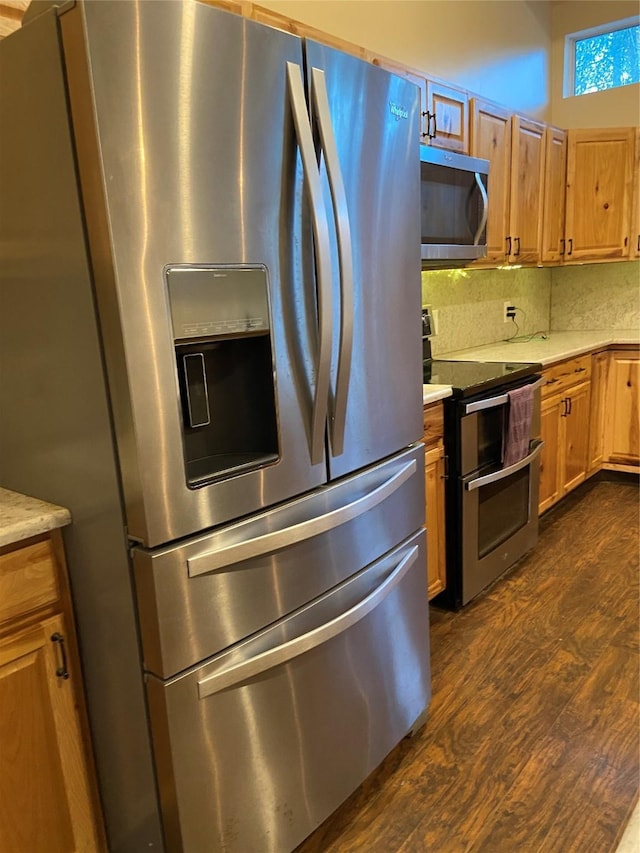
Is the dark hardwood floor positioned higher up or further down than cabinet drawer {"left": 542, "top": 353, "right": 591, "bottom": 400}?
further down

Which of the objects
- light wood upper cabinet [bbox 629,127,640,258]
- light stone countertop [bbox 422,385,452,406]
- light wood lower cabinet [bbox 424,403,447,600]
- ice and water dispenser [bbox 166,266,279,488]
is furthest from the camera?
light wood upper cabinet [bbox 629,127,640,258]

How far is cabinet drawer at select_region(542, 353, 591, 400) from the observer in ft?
10.7

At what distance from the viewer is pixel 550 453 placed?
3395mm

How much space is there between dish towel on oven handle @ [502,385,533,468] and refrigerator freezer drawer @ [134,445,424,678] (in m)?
1.16

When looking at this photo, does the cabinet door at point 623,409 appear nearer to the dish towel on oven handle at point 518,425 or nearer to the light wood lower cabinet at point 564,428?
the light wood lower cabinet at point 564,428

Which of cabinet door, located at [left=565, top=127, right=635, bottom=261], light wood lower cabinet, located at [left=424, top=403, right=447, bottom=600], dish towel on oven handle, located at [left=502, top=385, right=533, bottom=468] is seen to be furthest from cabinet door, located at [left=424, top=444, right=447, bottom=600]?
cabinet door, located at [left=565, top=127, right=635, bottom=261]

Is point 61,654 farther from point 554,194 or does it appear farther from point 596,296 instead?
point 596,296

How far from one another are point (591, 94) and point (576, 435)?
93.1 inches

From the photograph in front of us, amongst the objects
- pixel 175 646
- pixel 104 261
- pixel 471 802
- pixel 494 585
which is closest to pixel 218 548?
pixel 175 646

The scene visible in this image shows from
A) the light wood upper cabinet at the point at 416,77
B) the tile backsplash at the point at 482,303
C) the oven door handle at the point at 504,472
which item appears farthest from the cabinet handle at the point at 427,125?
the oven door handle at the point at 504,472

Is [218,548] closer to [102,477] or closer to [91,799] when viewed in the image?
[102,477]

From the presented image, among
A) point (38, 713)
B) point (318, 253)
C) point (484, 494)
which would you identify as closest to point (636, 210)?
point (484, 494)

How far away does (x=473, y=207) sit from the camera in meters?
2.70

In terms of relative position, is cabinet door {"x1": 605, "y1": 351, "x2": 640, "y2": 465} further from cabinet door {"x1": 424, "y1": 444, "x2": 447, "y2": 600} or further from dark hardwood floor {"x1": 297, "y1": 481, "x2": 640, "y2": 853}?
cabinet door {"x1": 424, "y1": 444, "x2": 447, "y2": 600}
